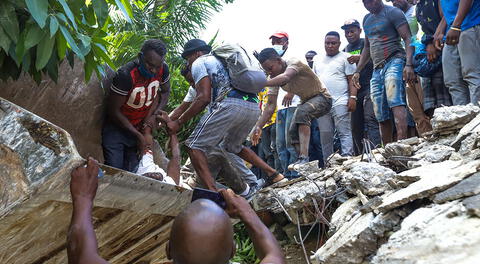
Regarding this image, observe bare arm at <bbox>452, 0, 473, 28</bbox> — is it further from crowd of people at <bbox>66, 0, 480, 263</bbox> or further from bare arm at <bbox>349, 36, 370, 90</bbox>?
bare arm at <bbox>349, 36, 370, 90</bbox>

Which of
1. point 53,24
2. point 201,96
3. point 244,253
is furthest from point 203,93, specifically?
point 53,24

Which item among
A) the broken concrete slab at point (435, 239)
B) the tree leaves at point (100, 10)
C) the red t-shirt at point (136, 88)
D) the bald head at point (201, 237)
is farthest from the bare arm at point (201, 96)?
the bald head at point (201, 237)

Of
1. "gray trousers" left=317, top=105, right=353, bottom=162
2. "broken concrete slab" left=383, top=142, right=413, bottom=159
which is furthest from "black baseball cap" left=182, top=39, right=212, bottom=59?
"broken concrete slab" left=383, top=142, right=413, bottom=159

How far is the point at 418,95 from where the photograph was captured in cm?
589

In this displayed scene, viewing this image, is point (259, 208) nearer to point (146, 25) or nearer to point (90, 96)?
point (90, 96)

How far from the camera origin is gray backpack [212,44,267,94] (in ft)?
17.1

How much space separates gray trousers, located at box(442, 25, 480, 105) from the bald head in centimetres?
358

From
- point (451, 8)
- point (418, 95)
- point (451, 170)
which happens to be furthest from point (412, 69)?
point (451, 170)

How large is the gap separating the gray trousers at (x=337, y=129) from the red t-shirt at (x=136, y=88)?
2568 millimetres

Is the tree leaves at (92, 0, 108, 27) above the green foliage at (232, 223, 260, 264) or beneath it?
above

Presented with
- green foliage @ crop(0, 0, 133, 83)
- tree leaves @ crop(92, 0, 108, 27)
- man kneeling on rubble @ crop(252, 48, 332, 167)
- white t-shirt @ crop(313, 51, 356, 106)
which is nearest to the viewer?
green foliage @ crop(0, 0, 133, 83)

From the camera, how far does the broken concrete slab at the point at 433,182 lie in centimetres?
310

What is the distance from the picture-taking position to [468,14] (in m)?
4.71

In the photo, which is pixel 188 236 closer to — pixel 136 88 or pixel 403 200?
pixel 403 200
